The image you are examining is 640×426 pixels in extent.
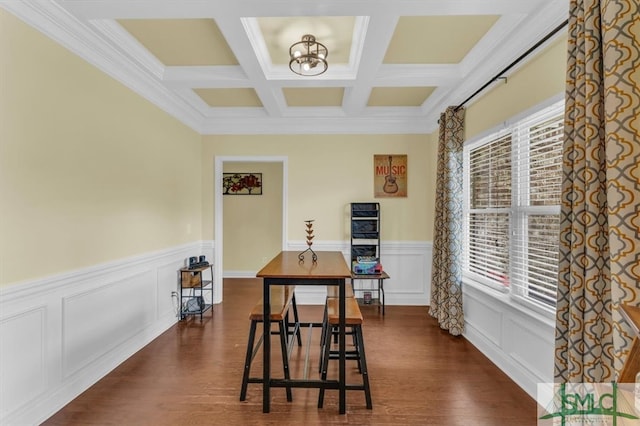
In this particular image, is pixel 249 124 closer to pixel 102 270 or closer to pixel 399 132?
pixel 399 132

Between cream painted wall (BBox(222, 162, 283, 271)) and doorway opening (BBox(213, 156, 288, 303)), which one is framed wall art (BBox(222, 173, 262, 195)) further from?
doorway opening (BBox(213, 156, 288, 303))

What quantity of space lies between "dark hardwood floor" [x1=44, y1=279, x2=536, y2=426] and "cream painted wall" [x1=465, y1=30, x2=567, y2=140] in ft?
7.39

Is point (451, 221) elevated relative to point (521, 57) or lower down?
lower down

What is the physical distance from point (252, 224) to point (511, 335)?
5139 mm

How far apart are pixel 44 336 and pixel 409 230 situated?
4144mm

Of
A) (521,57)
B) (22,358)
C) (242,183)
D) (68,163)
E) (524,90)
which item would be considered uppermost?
(521,57)

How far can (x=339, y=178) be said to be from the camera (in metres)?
4.63

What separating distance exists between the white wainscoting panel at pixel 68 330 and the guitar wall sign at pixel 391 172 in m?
3.17

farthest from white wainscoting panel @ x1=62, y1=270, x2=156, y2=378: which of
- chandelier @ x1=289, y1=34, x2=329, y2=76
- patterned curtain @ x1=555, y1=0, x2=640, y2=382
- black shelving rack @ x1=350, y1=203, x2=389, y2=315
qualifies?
patterned curtain @ x1=555, y1=0, x2=640, y2=382

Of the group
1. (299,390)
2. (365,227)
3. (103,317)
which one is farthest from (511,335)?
(103,317)

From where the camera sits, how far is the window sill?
7.12 ft

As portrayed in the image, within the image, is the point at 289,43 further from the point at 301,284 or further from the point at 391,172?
the point at 391,172

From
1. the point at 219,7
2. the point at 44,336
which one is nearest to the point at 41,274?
the point at 44,336

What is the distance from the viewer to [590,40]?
1.41 metres
